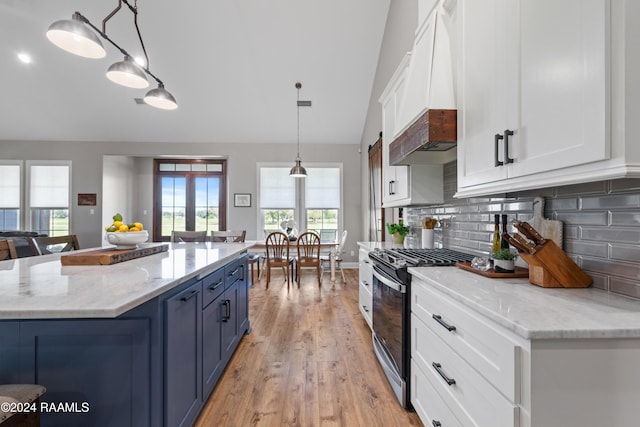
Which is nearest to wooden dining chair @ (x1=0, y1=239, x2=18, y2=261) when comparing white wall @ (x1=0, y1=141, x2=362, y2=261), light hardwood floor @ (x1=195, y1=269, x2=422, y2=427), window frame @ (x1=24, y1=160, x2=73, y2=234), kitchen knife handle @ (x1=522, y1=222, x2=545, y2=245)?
light hardwood floor @ (x1=195, y1=269, x2=422, y2=427)

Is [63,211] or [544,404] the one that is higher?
[63,211]

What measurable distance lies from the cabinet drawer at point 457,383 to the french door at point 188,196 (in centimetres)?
618

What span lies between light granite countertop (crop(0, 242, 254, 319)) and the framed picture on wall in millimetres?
4439

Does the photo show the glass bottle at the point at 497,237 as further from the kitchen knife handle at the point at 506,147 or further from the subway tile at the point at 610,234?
the kitchen knife handle at the point at 506,147

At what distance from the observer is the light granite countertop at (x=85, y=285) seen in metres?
0.86

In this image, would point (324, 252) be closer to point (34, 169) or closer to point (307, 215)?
point (307, 215)

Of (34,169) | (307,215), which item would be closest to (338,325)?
(307,215)

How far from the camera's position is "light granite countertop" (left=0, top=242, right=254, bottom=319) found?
86cm

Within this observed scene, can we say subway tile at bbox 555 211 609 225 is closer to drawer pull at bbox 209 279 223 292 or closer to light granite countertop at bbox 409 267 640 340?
light granite countertop at bbox 409 267 640 340

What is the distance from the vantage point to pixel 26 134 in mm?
5918

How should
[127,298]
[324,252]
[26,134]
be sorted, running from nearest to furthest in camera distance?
[127,298]
[324,252]
[26,134]

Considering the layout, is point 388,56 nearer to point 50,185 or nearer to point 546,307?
point 546,307

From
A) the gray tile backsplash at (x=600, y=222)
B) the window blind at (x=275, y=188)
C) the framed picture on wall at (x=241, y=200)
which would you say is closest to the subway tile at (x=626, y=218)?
the gray tile backsplash at (x=600, y=222)

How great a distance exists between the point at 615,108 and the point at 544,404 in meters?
0.83
